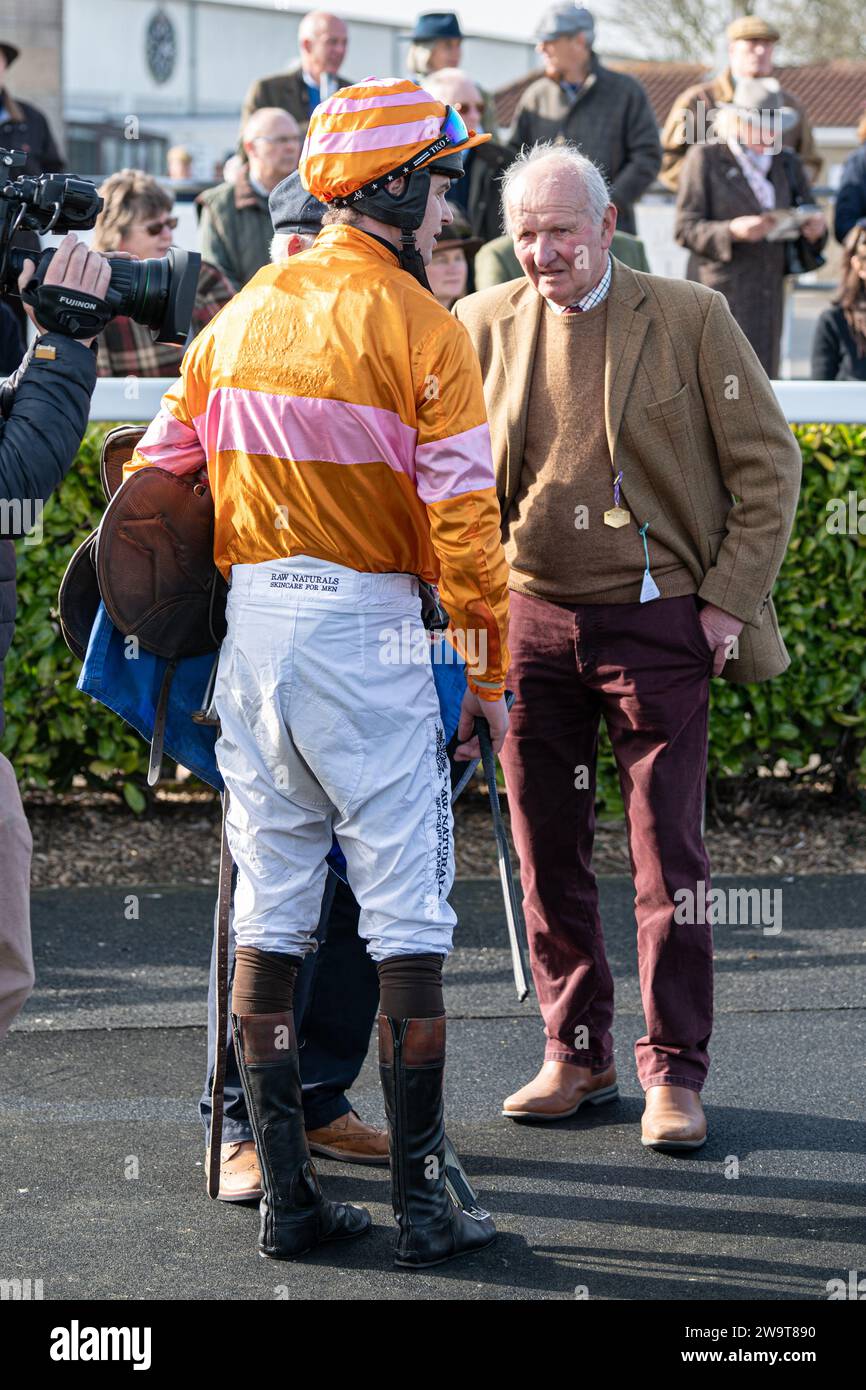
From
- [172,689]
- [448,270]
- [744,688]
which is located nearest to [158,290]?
[172,689]

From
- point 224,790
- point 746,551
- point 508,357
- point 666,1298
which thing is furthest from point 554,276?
point 666,1298

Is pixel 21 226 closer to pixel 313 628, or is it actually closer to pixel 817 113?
pixel 313 628

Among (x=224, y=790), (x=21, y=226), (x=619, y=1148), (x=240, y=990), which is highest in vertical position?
(x=21, y=226)

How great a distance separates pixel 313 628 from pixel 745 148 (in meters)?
5.99

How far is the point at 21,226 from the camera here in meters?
3.49

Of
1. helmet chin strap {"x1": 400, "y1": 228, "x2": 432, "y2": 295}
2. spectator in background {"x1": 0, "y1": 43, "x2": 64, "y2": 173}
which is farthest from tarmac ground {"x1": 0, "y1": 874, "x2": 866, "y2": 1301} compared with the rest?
spectator in background {"x1": 0, "y1": 43, "x2": 64, "y2": 173}

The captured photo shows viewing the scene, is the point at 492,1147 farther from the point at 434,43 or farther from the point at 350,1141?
the point at 434,43

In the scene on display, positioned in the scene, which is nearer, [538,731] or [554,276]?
A: [554,276]

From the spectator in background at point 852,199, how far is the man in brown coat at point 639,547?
16.8 ft

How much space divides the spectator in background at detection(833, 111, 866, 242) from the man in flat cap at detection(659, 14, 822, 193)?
0.70ft

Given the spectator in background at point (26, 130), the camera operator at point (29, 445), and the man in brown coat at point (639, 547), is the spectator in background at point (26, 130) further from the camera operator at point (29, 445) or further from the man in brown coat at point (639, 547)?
the camera operator at point (29, 445)

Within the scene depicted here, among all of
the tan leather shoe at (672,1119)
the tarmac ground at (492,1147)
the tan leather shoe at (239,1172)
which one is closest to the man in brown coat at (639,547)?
the tan leather shoe at (672,1119)

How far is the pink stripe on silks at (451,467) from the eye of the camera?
345 cm
